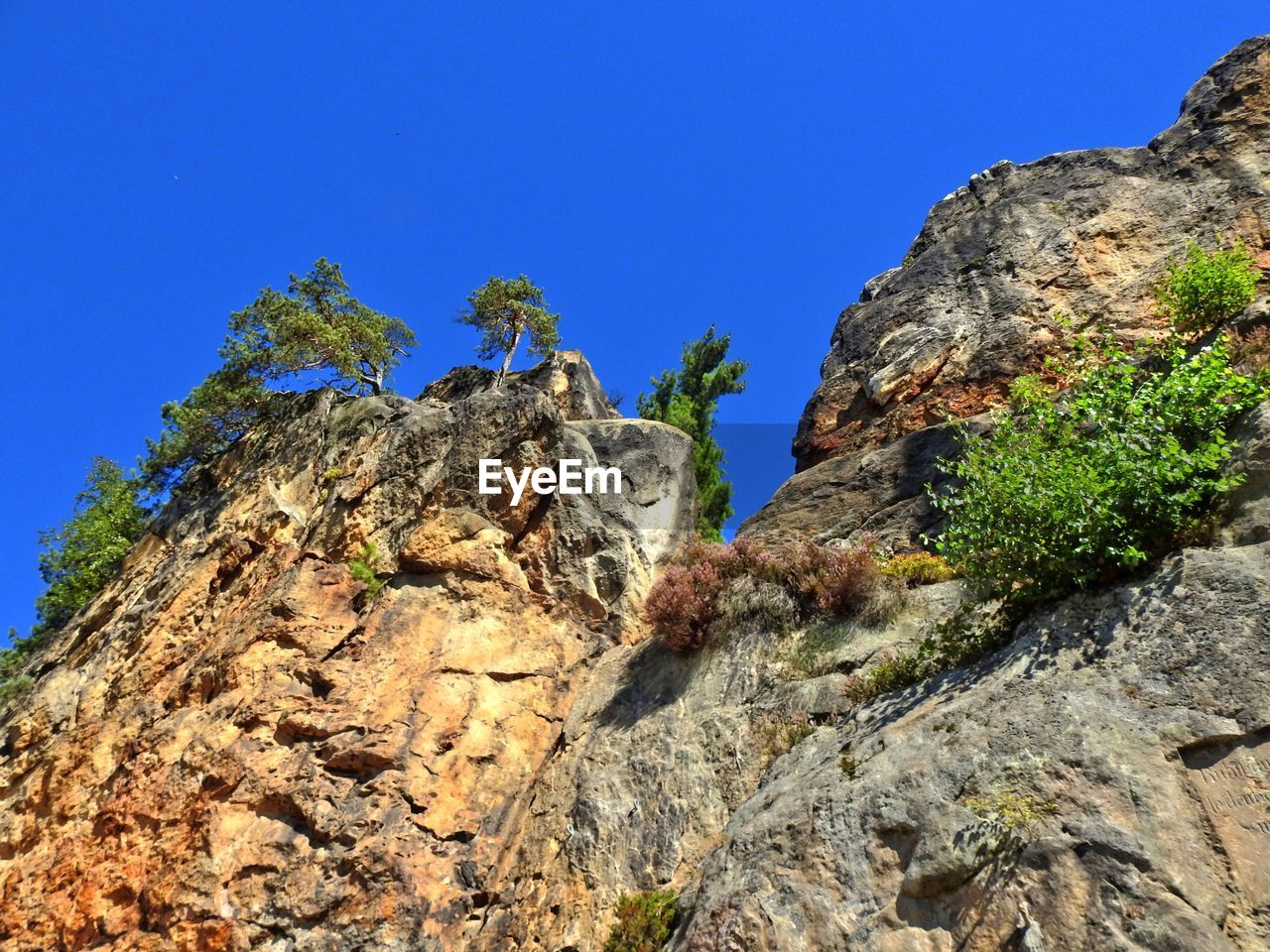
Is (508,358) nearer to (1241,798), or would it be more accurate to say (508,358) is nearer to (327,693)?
(327,693)

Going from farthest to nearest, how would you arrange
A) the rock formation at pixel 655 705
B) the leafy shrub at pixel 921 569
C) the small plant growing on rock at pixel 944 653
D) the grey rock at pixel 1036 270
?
the grey rock at pixel 1036 270 → the leafy shrub at pixel 921 569 → the small plant growing on rock at pixel 944 653 → the rock formation at pixel 655 705

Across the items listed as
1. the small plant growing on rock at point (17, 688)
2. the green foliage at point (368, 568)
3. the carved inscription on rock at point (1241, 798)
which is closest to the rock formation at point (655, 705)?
the carved inscription on rock at point (1241, 798)

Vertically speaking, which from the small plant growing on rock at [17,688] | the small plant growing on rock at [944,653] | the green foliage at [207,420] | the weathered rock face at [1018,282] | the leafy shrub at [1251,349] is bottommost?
the small plant growing on rock at [944,653]

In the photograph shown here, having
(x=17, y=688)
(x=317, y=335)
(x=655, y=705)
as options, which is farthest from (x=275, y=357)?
(x=655, y=705)

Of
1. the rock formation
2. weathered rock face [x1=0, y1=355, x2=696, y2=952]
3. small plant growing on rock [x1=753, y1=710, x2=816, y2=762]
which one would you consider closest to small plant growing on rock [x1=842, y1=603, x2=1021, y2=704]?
the rock formation

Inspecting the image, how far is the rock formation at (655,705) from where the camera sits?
6387 mm

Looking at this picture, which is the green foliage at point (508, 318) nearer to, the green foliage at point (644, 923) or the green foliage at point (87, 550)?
the green foliage at point (87, 550)

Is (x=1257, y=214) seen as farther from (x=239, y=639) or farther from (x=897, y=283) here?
(x=239, y=639)

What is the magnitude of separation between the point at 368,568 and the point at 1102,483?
1005 centimetres

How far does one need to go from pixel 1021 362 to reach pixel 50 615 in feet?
84.8

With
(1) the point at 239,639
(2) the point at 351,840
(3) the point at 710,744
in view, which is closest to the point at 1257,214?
(3) the point at 710,744

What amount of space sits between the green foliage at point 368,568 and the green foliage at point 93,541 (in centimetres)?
1103

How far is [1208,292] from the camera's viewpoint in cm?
1056

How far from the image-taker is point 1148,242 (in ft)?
50.1
